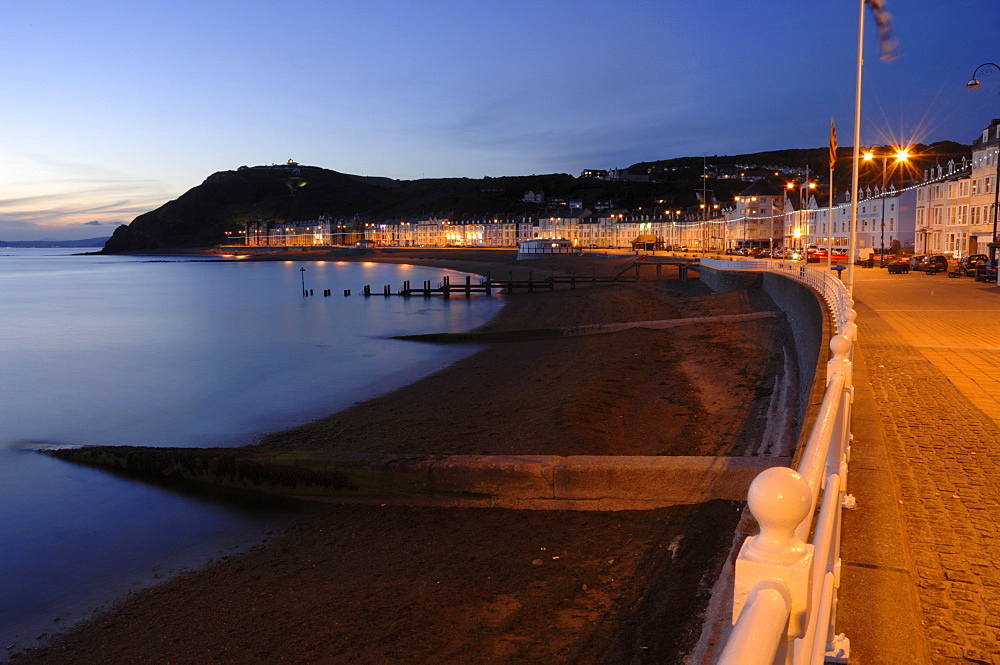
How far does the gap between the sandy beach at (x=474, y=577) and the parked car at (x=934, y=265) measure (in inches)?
1214

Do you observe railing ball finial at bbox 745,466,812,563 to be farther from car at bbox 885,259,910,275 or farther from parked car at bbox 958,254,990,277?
car at bbox 885,259,910,275

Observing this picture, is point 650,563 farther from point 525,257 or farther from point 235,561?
point 525,257

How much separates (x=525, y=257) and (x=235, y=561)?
105825 millimetres

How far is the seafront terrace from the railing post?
4.73 ft

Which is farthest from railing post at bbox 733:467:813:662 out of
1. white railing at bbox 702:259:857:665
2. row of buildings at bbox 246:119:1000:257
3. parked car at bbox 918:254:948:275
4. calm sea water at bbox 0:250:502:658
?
parked car at bbox 918:254:948:275

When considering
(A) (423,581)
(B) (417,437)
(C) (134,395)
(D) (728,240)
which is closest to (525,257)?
(D) (728,240)

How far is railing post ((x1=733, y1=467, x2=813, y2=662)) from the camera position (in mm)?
1880

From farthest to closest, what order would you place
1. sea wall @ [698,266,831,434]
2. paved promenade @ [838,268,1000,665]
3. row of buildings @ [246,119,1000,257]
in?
row of buildings @ [246,119,1000,257] → sea wall @ [698,266,831,434] → paved promenade @ [838,268,1000,665]

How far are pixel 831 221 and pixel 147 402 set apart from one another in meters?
25.9

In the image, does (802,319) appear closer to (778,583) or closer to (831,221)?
(831,221)

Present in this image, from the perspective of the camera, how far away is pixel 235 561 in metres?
10.3

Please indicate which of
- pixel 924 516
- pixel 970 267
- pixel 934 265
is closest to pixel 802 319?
pixel 924 516

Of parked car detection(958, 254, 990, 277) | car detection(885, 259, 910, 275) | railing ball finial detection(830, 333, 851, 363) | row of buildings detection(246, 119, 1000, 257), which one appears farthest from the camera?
row of buildings detection(246, 119, 1000, 257)

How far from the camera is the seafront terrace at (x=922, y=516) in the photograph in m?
3.42
